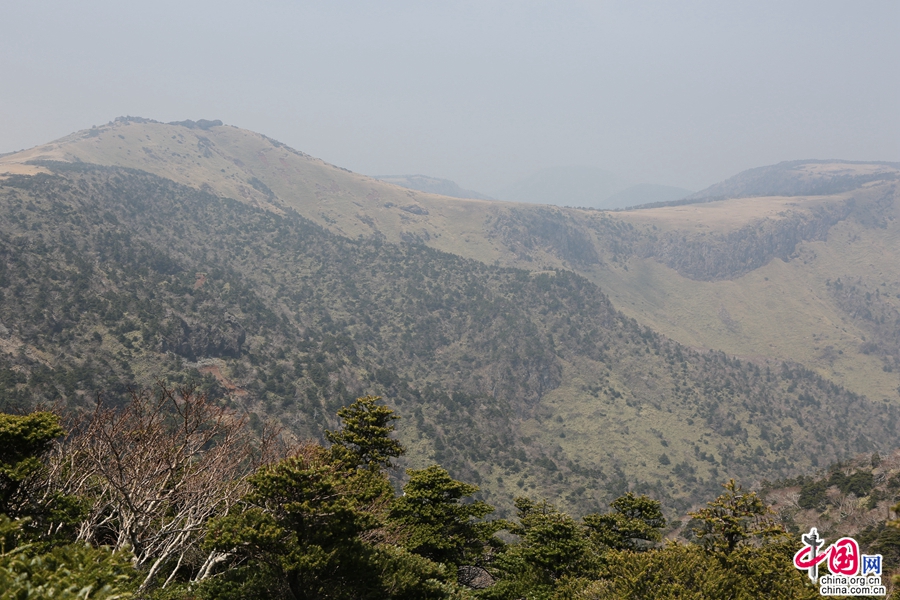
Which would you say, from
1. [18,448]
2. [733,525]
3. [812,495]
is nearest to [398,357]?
[812,495]

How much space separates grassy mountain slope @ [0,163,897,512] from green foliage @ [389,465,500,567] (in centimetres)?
5600

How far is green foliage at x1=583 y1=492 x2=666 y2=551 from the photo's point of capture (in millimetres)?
36406

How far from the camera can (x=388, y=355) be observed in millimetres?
162375

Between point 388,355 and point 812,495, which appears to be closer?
point 812,495

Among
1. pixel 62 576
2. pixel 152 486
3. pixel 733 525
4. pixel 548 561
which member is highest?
pixel 62 576

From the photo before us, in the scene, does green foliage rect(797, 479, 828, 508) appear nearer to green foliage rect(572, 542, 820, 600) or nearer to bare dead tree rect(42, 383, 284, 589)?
green foliage rect(572, 542, 820, 600)

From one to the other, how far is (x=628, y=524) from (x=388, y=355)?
13123cm

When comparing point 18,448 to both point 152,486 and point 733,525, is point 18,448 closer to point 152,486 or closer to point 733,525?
point 152,486

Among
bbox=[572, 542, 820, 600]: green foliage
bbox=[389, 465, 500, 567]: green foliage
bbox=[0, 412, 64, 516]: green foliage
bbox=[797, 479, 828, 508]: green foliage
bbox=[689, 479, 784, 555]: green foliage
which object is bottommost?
bbox=[797, 479, 828, 508]: green foliage

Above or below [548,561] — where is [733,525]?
above

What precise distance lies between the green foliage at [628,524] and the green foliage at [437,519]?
31.7 feet

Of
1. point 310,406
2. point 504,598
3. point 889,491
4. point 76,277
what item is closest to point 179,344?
point 76,277

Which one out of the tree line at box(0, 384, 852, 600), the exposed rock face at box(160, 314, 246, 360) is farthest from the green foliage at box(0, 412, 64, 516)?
the exposed rock face at box(160, 314, 246, 360)

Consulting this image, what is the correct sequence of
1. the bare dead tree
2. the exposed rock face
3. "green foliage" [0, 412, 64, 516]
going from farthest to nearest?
the exposed rock face < the bare dead tree < "green foliage" [0, 412, 64, 516]
